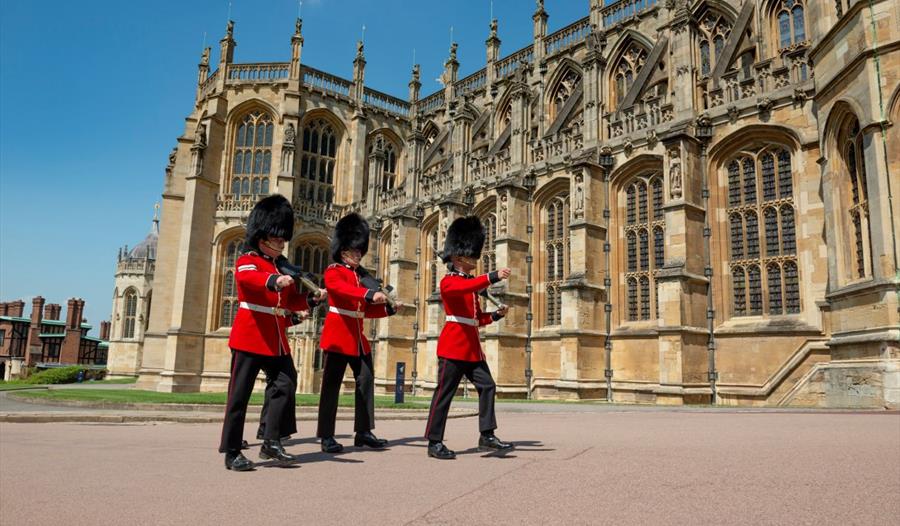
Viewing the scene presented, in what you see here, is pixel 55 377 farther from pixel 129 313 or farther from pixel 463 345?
pixel 463 345

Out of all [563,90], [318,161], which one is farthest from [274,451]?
[318,161]

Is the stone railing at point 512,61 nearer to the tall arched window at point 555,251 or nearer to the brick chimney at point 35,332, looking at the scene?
the tall arched window at point 555,251

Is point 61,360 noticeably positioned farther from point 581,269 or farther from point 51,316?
point 581,269

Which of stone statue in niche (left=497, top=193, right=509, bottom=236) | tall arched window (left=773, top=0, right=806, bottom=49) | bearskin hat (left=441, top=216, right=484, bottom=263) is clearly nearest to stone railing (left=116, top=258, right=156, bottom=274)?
stone statue in niche (left=497, top=193, right=509, bottom=236)

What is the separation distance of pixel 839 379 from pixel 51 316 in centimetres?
7071

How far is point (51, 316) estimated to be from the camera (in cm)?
6225

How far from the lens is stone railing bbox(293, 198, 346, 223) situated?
31.0 meters

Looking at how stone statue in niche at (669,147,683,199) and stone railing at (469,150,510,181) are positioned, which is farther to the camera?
stone railing at (469,150,510,181)

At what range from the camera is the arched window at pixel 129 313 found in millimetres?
47759

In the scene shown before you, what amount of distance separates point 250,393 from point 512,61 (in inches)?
1104

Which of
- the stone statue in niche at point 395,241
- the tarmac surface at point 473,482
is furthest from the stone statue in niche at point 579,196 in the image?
the tarmac surface at point 473,482

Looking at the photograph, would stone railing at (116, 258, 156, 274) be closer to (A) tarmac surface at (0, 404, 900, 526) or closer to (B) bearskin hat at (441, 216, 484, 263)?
(A) tarmac surface at (0, 404, 900, 526)

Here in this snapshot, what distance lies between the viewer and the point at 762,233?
55.3ft

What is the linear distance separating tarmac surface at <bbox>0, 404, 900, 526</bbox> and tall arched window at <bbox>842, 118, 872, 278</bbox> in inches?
307
